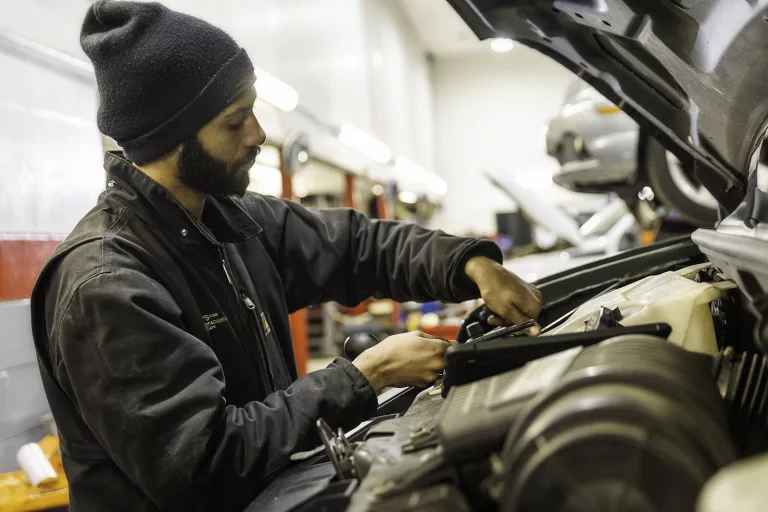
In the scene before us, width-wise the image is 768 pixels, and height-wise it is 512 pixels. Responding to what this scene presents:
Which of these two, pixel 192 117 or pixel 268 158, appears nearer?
pixel 192 117

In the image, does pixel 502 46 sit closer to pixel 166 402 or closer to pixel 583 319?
pixel 583 319

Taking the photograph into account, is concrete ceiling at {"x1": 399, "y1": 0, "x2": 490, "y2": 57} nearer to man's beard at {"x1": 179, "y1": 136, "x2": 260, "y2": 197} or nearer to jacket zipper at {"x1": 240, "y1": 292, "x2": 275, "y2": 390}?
man's beard at {"x1": 179, "y1": 136, "x2": 260, "y2": 197}

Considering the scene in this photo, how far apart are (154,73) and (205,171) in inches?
8.3

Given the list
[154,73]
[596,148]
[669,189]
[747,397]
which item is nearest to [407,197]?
[596,148]

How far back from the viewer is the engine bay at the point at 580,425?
21.6 inches

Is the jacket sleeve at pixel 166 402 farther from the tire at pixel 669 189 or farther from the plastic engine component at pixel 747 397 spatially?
the tire at pixel 669 189

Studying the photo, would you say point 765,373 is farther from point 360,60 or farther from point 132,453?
point 360,60

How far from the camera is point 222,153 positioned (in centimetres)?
141

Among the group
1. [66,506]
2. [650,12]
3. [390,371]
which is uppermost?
[650,12]

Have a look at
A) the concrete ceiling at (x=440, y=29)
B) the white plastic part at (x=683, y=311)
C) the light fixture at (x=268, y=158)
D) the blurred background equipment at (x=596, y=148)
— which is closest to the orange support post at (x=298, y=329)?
the light fixture at (x=268, y=158)

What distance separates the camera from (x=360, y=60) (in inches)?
329

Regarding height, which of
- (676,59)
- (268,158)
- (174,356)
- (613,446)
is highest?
(676,59)

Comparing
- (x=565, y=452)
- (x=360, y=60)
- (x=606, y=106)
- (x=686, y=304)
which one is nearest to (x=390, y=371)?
(x=686, y=304)

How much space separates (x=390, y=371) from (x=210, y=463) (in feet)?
1.04
